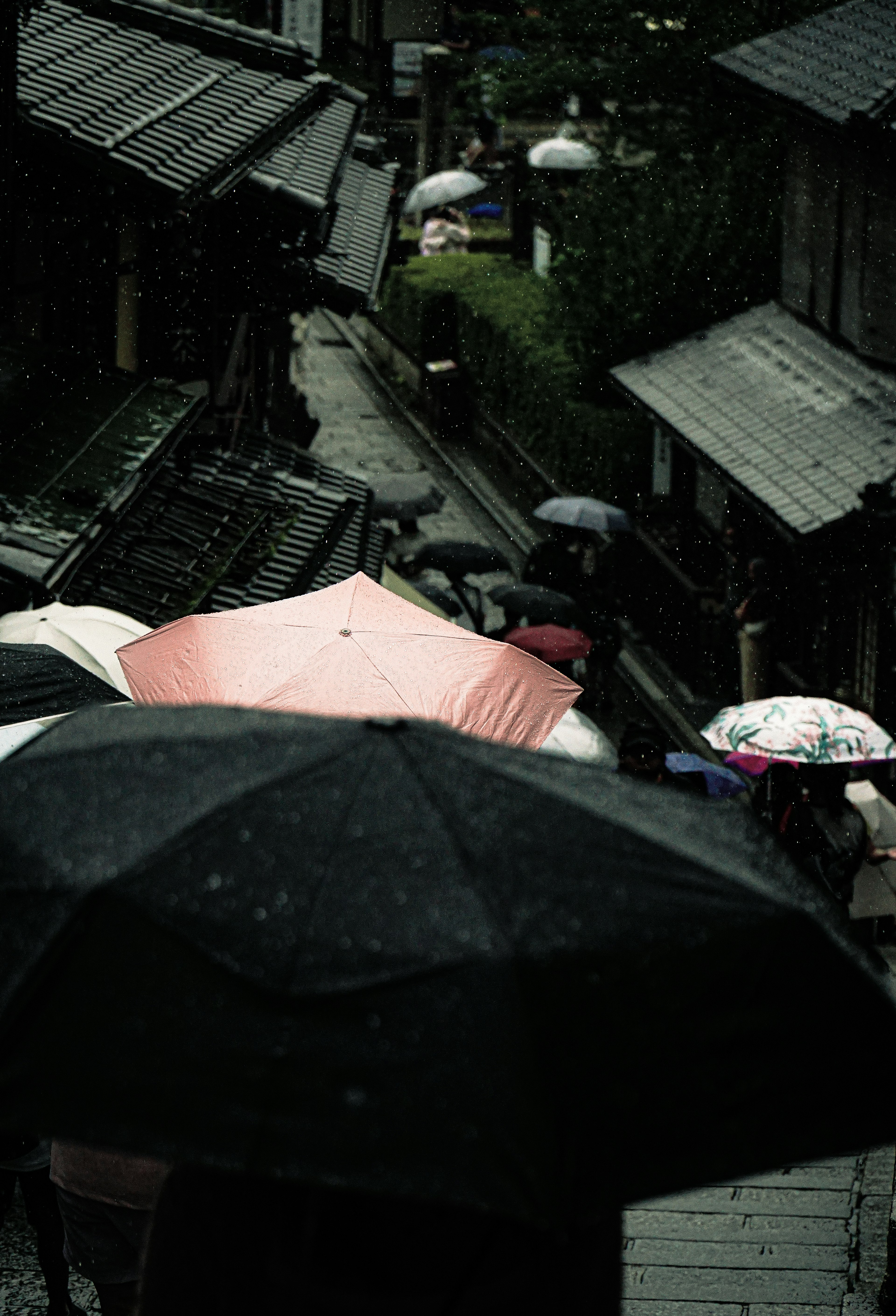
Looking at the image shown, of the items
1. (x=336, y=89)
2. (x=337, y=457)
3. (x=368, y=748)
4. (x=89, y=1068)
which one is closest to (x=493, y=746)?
(x=368, y=748)

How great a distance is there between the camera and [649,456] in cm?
2270

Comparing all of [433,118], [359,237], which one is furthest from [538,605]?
[433,118]

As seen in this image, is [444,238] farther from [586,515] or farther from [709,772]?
[709,772]

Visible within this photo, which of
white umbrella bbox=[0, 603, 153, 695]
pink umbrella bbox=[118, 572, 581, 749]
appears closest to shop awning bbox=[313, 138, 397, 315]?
white umbrella bbox=[0, 603, 153, 695]

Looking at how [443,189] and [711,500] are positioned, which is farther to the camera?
[443,189]

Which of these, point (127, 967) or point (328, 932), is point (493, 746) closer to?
point (328, 932)

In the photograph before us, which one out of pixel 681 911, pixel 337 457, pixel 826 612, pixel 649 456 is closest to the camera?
pixel 681 911

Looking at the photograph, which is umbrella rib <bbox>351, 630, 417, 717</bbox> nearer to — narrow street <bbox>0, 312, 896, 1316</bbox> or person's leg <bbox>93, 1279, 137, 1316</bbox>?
narrow street <bbox>0, 312, 896, 1316</bbox>

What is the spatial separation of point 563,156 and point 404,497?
1578cm

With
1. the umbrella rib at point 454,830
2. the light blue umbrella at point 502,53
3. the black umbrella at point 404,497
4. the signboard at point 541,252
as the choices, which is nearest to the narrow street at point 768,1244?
the umbrella rib at point 454,830

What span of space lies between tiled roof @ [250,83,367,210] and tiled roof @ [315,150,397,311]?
2.80ft

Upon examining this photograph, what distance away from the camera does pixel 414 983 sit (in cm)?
290

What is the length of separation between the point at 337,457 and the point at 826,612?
47.7 ft

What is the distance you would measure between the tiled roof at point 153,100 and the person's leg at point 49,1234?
24.4ft
